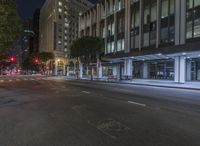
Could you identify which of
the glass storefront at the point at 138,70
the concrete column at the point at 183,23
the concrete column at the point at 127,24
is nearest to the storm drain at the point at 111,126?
the concrete column at the point at 183,23

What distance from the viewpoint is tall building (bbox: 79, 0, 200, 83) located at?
3194 cm

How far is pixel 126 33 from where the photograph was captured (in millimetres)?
46188

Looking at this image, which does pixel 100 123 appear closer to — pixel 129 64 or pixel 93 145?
pixel 93 145

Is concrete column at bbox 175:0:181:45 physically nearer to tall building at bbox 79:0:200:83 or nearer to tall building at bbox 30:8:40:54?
tall building at bbox 79:0:200:83

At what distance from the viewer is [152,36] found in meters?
39.5

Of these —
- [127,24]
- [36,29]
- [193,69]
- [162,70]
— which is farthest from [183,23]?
[36,29]

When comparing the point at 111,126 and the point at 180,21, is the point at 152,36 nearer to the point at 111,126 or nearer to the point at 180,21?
the point at 180,21

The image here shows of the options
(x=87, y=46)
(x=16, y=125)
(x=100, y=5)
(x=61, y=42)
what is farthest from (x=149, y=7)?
(x=61, y=42)

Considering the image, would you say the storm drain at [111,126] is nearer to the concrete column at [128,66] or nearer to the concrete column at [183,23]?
the concrete column at [183,23]

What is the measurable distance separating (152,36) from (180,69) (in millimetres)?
10007

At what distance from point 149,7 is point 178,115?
35.5 meters

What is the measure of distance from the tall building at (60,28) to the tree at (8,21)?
324 ft

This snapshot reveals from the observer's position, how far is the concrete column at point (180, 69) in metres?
31.7

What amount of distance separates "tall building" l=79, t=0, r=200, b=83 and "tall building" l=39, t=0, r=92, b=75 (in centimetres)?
6418
